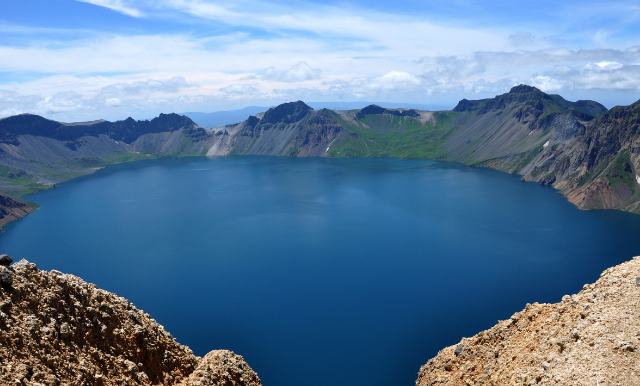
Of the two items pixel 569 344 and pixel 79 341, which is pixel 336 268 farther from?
pixel 79 341

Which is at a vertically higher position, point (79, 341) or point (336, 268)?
point (79, 341)

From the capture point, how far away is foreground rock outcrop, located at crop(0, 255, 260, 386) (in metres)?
22.8

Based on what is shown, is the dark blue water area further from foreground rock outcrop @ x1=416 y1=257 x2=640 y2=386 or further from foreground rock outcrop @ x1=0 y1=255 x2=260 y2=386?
foreground rock outcrop @ x1=0 y1=255 x2=260 y2=386

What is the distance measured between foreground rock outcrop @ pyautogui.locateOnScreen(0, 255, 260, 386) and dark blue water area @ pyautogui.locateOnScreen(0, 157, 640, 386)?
35486 millimetres

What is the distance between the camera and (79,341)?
87.0 ft

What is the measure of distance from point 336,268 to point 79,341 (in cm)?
8288

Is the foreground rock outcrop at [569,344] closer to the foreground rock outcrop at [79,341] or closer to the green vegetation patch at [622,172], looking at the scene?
the foreground rock outcrop at [79,341]

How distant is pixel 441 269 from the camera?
10369cm

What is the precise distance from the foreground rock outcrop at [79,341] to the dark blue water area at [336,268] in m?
35.5

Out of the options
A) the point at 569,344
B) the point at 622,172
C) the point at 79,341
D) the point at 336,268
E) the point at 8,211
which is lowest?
the point at 336,268

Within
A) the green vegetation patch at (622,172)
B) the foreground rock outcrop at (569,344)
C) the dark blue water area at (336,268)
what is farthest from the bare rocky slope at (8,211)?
the green vegetation patch at (622,172)

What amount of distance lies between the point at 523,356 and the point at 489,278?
68681mm

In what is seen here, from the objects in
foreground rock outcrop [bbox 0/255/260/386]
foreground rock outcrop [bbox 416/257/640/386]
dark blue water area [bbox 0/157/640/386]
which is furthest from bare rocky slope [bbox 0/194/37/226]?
foreground rock outcrop [bbox 416/257/640/386]

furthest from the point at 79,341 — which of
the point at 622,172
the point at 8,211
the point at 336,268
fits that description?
the point at 622,172
